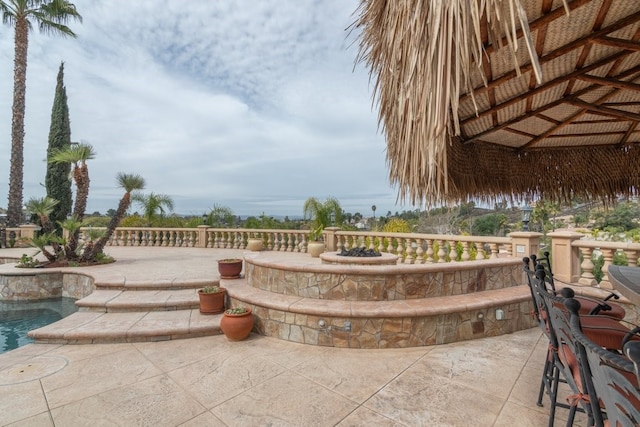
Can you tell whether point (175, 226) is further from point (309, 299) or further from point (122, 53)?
point (309, 299)

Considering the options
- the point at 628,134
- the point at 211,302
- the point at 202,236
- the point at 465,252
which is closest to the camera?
the point at 628,134

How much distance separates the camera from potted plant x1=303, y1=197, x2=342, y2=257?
927cm

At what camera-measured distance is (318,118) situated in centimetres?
1157

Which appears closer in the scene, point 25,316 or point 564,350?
point 564,350

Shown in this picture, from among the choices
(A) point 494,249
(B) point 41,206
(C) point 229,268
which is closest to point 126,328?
(C) point 229,268

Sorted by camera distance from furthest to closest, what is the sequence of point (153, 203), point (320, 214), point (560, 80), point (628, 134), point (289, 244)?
point (153, 203), point (289, 244), point (320, 214), point (628, 134), point (560, 80)

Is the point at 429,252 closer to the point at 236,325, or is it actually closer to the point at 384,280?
the point at 384,280

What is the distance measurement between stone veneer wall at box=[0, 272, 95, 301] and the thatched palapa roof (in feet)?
24.1

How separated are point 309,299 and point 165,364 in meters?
1.88

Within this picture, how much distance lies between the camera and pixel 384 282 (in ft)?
13.0

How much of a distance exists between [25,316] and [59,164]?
11046mm

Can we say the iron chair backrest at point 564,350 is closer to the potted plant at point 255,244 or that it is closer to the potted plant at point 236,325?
the potted plant at point 236,325

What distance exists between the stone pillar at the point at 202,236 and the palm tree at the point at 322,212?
451cm

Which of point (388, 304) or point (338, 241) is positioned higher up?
point (338, 241)
